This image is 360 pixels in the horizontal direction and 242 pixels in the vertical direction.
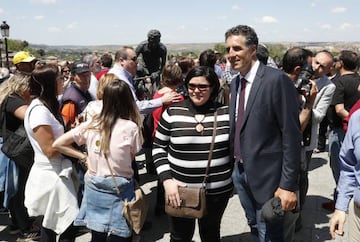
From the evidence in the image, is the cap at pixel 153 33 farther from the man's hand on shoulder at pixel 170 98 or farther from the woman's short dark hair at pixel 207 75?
the woman's short dark hair at pixel 207 75

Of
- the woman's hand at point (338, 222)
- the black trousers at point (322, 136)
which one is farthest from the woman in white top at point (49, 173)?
the black trousers at point (322, 136)

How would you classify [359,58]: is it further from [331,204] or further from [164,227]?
[164,227]

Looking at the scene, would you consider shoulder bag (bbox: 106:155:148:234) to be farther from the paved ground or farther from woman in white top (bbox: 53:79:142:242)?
the paved ground

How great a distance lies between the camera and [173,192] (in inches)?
97.7

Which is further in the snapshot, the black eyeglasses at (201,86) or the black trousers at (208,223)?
the black trousers at (208,223)

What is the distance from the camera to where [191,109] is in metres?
2.53

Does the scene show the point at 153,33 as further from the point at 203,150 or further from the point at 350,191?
the point at 350,191

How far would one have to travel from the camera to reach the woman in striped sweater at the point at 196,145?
8.05 ft

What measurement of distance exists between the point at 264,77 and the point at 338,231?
1.00 meters

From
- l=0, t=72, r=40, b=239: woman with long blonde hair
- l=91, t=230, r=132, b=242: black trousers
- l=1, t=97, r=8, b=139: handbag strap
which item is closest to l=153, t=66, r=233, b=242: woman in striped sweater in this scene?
l=91, t=230, r=132, b=242: black trousers

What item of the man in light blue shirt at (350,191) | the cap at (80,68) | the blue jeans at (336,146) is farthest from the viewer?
the blue jeans at (336,146)

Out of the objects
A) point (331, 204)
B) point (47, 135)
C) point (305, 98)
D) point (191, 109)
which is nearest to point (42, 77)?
point (47, 135)

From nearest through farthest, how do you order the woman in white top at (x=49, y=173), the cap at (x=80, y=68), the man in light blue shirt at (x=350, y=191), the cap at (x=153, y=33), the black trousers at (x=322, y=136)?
the man in light blue shirt at (x=350, y=191) → the woman in white top at (x=49, y=173) → the cap at (x=80, y=68) → the cap at (x=153, y=33) → the black trousers at (x=322, y=136)

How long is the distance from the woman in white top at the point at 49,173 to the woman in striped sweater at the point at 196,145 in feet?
2.47
